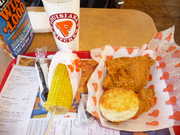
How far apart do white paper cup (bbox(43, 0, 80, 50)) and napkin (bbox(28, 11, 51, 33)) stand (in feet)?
0.56

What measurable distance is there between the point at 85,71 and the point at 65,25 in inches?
6.5

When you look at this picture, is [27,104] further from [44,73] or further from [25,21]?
[25,21]

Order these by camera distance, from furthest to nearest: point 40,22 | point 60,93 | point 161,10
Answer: point 161,10, point 40,22, point 60,93

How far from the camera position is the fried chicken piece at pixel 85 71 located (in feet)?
1.96

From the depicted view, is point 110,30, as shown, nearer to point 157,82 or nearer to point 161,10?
point 157,82

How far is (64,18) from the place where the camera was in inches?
21.3

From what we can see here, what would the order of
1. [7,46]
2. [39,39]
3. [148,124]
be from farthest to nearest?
[39,39] < [7,46] < [148,124]

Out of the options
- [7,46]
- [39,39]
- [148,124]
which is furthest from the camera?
[39,39]

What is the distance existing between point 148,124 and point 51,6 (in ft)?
1.35

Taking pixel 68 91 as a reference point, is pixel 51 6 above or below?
above

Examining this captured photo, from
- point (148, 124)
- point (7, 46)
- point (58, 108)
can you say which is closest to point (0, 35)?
point (7, 46)

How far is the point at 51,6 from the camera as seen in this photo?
518 millimetres

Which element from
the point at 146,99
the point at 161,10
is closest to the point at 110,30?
the point at 146,99

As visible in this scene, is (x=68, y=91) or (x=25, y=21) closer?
(x=68, y=91)
